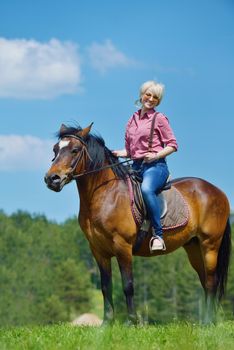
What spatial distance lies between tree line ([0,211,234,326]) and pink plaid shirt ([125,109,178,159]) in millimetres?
75770

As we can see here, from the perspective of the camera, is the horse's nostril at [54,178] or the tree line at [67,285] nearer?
the horse's nostril at [54,178]

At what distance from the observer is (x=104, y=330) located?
9000mm

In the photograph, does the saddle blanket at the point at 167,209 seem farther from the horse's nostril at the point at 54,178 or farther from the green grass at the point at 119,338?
the green grass at the point at 119,338

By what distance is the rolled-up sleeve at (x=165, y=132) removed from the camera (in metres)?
11.0

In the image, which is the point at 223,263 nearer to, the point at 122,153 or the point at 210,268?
the point at 210,268

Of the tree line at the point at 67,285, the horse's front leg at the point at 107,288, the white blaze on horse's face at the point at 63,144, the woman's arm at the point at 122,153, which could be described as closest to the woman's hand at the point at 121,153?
the woman's arm at the point at 122,153

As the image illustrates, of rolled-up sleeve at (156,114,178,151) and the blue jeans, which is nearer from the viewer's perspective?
the blue jeans

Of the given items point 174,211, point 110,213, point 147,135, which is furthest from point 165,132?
point 110,213

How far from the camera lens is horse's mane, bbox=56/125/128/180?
1090cm

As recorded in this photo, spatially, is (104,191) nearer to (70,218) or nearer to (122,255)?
(122,255)

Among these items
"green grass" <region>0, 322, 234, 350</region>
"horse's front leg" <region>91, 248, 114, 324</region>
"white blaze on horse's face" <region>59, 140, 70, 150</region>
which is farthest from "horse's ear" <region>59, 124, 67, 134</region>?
"green grass" <region>0, 322, 234, 350</region>

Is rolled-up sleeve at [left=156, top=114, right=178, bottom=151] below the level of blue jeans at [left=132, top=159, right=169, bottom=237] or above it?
above

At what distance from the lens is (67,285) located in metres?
107

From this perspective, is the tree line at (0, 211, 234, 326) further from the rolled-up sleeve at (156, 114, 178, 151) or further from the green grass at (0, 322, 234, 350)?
the green grass at (0, 322, 234, 350)
